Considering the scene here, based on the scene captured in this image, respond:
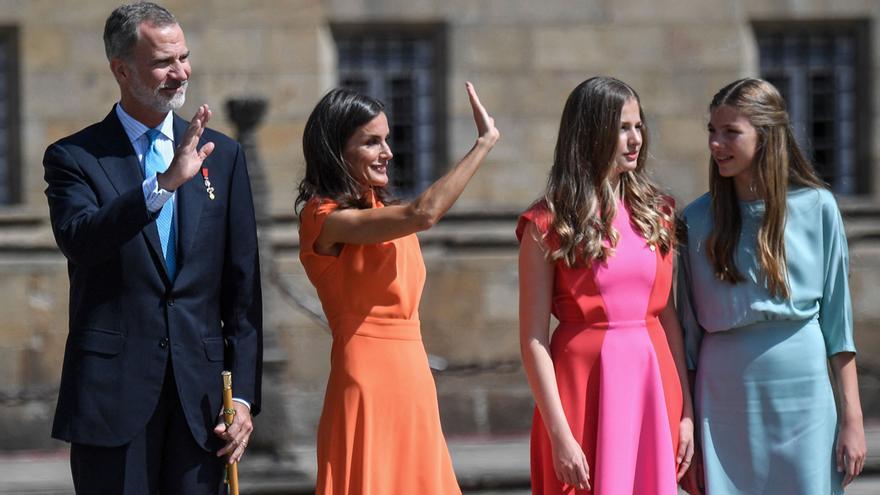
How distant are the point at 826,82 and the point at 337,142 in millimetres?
9427

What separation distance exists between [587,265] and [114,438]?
147 centimetres

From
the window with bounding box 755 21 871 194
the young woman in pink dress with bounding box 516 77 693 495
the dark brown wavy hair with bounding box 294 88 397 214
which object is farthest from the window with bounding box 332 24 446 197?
the young woman in pink dress with bounding box 516 77 693 495

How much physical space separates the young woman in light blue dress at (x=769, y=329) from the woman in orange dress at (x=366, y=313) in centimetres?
79

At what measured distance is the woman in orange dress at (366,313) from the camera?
5.04 m

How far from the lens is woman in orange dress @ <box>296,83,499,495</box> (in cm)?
504

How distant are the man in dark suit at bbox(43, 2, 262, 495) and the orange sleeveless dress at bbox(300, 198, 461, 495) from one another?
44 centimetres

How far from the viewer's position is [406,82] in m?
13.7

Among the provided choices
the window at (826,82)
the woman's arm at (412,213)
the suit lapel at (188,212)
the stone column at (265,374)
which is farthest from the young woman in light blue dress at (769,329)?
the window at (826,82)

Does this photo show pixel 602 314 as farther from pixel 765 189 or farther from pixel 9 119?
pixel 9 119

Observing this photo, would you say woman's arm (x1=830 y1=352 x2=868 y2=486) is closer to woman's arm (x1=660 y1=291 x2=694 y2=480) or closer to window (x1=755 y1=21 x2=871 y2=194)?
woman's arm (x1=660 y1=291 x2=694 y2=480)

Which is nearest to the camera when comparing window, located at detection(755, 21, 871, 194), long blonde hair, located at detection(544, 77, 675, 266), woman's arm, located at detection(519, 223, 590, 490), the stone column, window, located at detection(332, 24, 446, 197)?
woman's arm, located at detection(519, 223, 590, 490)

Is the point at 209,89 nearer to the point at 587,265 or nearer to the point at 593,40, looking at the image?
the point at 593,40

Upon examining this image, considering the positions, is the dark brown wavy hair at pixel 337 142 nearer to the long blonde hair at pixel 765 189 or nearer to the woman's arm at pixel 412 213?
the woman's arm at pixel 412 213

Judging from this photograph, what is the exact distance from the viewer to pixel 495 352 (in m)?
13.3
